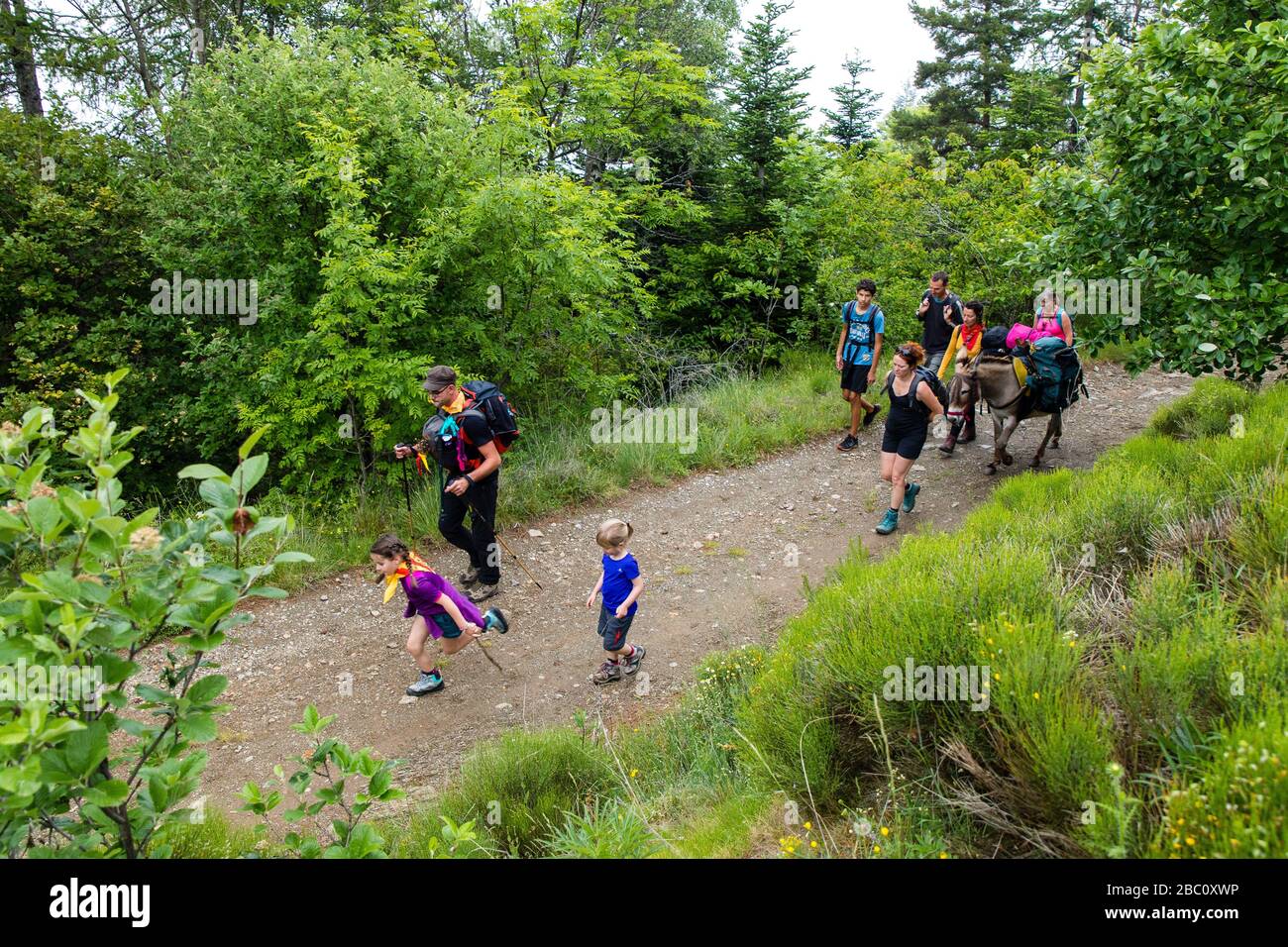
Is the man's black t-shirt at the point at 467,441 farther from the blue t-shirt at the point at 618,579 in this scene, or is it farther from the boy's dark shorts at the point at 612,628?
the boy's dark shorts at the point at 612,628

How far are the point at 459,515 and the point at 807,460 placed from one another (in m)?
5.20

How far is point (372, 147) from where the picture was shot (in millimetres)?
9195

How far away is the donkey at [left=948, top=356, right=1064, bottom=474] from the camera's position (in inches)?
→ 347

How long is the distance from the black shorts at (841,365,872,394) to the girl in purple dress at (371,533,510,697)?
595 centimetres

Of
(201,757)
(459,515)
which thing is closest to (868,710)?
(201,757)

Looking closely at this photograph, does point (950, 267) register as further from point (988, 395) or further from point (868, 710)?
point (868, 710)

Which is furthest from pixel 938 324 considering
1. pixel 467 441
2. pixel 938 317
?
pixel 467 441

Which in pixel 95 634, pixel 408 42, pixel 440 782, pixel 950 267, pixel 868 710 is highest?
pixel 408 42

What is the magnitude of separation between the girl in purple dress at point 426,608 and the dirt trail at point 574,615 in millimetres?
271

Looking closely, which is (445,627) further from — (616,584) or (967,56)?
(967,56)

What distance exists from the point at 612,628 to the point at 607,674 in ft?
1.48

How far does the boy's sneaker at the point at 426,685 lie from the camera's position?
605cm

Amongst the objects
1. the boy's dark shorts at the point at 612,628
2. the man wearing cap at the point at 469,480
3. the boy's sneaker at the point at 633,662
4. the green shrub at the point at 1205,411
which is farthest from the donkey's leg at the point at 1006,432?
the man wearing cap at the point at 469,480

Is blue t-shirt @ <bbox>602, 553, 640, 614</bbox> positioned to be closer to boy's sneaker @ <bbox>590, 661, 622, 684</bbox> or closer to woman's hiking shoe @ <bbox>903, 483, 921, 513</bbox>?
boy's sneaker @ <bbox>590, 661, 622, 684</bbox>
